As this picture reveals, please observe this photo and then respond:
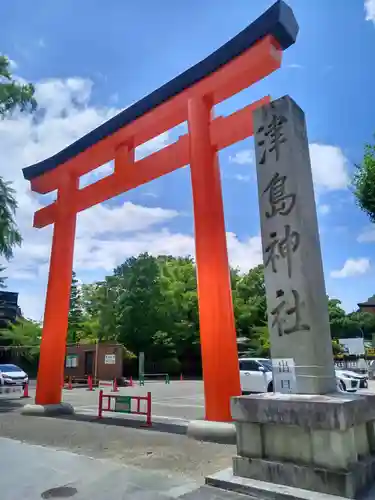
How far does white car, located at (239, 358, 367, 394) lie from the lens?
1462 centimetres

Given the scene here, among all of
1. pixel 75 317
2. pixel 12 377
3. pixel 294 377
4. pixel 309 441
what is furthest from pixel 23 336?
pixel 309 441

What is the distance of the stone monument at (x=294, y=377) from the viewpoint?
13.7 ft

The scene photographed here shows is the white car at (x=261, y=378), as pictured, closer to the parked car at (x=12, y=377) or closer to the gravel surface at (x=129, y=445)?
the gravel surface at (x=129, y=445)

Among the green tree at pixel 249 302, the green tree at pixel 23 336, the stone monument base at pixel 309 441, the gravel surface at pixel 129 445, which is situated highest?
the green tree at pixel 249 302

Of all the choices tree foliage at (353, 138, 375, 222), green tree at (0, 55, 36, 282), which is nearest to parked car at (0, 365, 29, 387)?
green tree at (0, 55, 36, 282)

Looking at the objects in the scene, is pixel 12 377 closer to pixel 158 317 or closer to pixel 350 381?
pixel 350 381

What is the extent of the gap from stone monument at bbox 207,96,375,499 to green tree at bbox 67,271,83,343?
39.4m

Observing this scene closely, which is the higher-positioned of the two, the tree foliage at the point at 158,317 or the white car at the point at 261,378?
the tree foliage at the point at 158,317

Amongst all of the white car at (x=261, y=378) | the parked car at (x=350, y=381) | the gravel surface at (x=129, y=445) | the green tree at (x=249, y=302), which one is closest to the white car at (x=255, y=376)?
the white car at (x=261, y=378)

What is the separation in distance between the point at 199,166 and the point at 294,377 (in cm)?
534

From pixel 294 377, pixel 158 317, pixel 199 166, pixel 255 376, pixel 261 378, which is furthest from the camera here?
pixel 158 317

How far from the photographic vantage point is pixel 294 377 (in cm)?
482

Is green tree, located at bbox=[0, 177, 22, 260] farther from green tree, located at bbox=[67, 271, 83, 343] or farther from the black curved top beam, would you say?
green tree, located at bbox=[67, 271, 83, 343]

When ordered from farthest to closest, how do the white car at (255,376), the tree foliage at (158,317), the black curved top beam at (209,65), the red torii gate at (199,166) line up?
the tree foliage at (158,317)
the white car at (255,376)
the red torii gate at (199,166)
the black curved top beam at (209,65)
